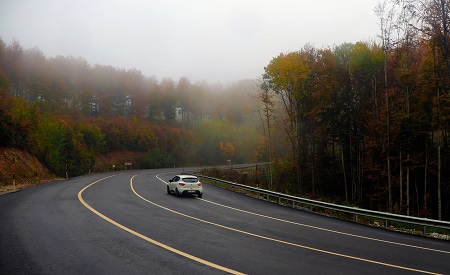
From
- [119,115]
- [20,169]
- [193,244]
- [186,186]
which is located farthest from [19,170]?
[119,115]

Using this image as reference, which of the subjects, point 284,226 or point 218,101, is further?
point 218,101

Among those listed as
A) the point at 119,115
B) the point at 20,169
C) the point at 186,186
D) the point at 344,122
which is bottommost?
the point at 186,186

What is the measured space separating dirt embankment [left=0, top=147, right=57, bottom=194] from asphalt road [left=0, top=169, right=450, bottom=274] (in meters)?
17.8

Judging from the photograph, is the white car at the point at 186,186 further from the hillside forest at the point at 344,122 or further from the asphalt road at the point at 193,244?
the hillside forest at the point at 344,122

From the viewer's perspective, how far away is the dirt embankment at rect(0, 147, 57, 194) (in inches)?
1149

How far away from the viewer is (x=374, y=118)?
29.2 m

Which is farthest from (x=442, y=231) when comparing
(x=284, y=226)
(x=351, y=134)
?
(x=351, y=134)

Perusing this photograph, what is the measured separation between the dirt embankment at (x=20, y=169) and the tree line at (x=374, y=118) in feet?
87.0

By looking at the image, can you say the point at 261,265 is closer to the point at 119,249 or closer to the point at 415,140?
the point at 119,249

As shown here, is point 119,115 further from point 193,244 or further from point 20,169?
point 193,244

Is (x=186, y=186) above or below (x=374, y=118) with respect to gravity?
below

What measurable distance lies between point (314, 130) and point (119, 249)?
3126 centimetres

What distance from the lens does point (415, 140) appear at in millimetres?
25391

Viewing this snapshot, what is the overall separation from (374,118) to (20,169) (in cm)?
3665
